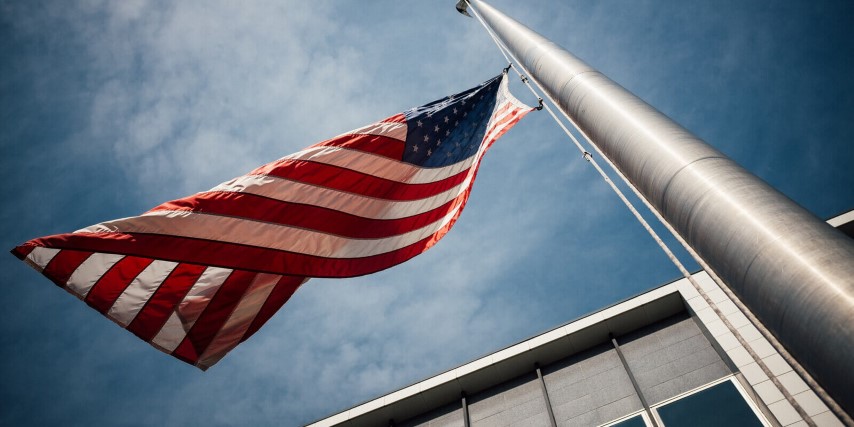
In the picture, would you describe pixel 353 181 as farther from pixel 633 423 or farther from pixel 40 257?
pixel 633 423

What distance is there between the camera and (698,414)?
9.86 meters

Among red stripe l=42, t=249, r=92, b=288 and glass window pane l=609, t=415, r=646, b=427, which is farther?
glass window pane l=609, t=415, r=646, b=427

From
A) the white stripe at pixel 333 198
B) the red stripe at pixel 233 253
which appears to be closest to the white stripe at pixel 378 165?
the white stripe at pixel 333 198

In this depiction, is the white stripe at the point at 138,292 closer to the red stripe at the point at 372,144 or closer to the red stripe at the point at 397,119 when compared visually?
the red stripe at the point at 372,144

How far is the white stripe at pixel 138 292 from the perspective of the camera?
5966 millimetres

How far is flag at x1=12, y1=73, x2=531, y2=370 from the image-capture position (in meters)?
5.81

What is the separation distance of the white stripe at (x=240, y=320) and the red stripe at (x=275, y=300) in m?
0.06

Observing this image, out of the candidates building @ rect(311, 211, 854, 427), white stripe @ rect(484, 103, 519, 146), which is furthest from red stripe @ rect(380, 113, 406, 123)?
building @ rect(311, 211, 854, 427)

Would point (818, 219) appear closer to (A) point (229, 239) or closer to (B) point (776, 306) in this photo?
(B) point (776, 306)

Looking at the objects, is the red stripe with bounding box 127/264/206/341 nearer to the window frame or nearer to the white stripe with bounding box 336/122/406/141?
the white stripe with bounding box 336/122/406/141

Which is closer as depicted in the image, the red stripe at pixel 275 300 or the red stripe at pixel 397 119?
the red stripe at pixel 275 300

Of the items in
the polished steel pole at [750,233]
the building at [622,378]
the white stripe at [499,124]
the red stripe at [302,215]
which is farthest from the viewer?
the building at [622,378]

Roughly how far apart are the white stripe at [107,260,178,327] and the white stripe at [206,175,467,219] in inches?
56.4

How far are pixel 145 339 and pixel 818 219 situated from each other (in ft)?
23.5
